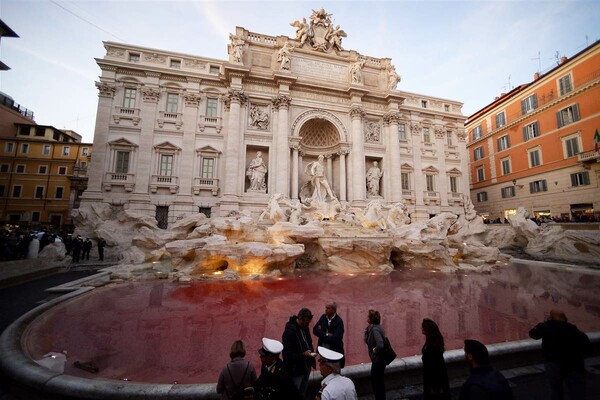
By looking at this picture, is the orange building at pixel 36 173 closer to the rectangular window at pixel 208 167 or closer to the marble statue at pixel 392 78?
the rectangular window at pixel 208 167

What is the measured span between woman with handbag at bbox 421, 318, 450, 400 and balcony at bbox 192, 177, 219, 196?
16.0 metres

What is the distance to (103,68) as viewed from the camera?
16391mm

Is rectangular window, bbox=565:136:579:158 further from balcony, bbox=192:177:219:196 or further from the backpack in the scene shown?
the backpack

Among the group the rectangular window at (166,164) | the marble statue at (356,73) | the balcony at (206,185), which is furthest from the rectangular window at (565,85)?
the rectangular window at (166,164)

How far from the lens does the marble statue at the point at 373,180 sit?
19.8 metres

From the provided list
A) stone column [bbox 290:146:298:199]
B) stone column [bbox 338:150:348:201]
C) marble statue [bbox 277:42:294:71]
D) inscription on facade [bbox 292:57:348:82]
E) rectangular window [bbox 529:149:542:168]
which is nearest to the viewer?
stone column [bbox 290:146:298:199]

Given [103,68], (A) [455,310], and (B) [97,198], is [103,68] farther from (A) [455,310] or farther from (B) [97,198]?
(A) [455,310]

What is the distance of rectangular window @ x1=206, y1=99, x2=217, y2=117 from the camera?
17.9 meters

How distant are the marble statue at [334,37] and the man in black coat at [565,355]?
2189cm

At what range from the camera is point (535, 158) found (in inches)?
832

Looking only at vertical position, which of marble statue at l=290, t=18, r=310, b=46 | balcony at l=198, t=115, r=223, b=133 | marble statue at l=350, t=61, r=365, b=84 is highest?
marble statue at l=290, t=18, r=310, b=46

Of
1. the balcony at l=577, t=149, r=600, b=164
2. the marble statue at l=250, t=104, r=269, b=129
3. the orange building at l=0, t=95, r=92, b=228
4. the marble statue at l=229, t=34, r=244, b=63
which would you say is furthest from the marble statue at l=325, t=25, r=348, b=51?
the orange building at l=0, t=95, r=92, b=228

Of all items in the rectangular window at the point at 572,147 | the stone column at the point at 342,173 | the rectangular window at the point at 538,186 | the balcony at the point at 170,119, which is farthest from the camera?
the rectangular window at the point at 538,186

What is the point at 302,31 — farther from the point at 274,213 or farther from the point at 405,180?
the point at 274,213
